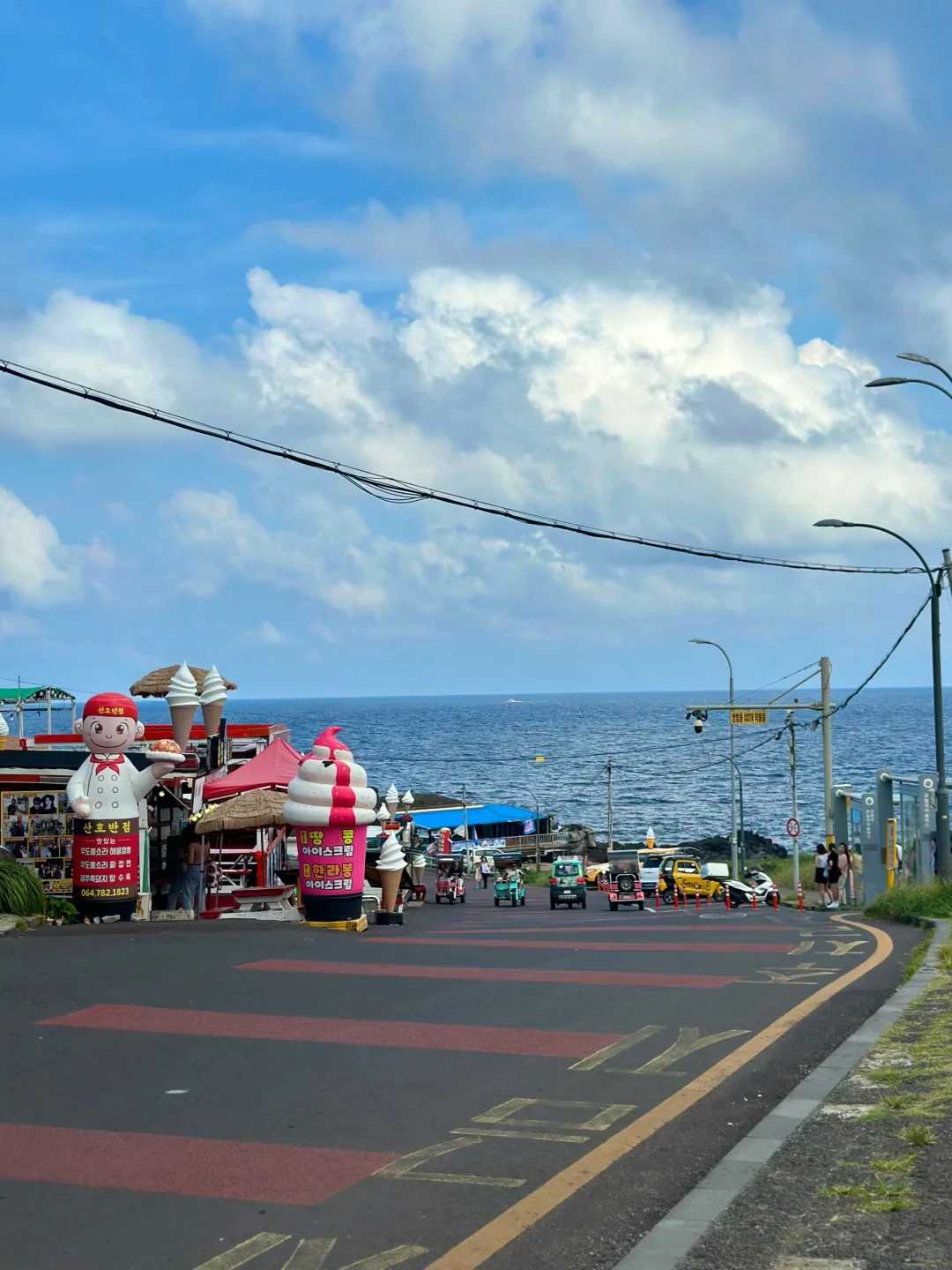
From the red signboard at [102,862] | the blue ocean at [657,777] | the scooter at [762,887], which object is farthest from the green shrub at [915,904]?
the blue ocean at [657,777]

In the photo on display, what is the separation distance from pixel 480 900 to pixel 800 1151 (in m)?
41.2

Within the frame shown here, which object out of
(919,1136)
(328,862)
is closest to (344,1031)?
(919,1136)

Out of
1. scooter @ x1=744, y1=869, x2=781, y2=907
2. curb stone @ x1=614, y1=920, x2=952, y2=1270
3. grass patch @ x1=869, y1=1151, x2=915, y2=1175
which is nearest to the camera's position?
curb stone @ x1=614, y1=920, x2=952, y2=1270

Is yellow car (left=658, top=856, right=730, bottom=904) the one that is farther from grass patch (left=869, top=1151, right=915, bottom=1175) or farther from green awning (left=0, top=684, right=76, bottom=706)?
grass patch (left=869, top=1151, right=915, bottom=1175)

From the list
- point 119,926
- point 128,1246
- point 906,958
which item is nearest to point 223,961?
point 119,926

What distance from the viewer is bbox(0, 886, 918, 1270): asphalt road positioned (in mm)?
5863

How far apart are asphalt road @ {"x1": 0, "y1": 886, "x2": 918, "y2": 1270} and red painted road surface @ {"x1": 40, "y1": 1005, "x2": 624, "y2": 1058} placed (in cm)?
4

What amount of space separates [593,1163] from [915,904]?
16295mm

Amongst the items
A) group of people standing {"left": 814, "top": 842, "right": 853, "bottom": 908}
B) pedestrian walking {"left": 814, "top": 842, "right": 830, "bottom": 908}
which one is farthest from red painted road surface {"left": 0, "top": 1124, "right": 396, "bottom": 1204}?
pedestrian walking {"left": 814, "top": 842, "right": 830, "bottom": 908}

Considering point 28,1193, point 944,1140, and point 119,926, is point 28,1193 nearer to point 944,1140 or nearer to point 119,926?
point 944,1140

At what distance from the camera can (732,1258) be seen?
206 inches

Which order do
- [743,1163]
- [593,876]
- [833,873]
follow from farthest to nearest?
1. [593,876]
2. [833,873]
3. [743,1163]

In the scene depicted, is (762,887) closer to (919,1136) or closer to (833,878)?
(833,878)

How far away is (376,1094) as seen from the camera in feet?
27.3
